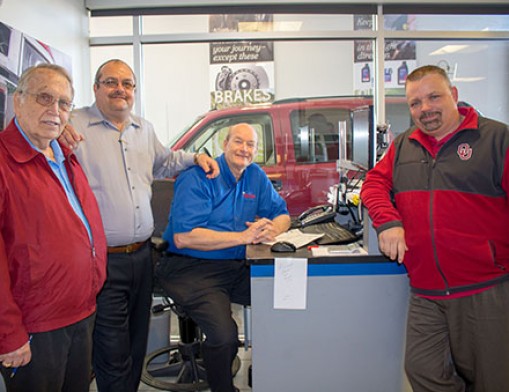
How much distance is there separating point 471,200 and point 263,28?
2.54 m

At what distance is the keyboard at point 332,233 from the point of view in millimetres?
2086

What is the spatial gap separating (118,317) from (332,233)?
3.66 ft

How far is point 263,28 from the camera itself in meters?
3.59

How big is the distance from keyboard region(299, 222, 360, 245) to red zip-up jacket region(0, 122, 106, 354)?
1.12 m

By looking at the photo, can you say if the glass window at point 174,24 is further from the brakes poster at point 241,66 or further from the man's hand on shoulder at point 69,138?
the man's hand on shoulder at point 69,138

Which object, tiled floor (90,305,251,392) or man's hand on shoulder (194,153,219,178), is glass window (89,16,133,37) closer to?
man's hand on shoulder (194,153,219,178)

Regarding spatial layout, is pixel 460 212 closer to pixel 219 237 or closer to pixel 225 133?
pixel 219 237

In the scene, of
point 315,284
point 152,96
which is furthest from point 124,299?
point 152,96

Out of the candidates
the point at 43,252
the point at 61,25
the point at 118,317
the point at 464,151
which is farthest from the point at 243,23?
Result: the point at 43,252

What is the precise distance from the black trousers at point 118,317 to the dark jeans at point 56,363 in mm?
409

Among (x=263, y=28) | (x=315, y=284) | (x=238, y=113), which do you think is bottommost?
(x=315, y=284)

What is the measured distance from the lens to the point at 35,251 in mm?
1312

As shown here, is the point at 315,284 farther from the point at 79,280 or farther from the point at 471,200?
the point at 79,280

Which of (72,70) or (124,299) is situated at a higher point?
(72,70)
